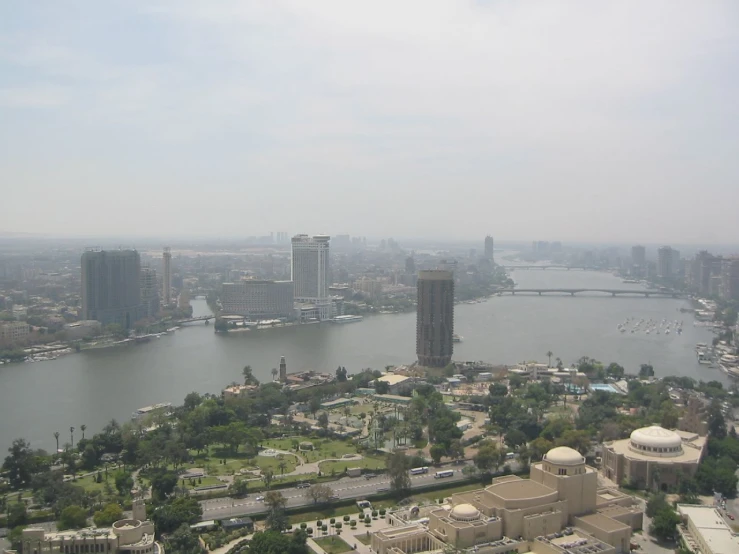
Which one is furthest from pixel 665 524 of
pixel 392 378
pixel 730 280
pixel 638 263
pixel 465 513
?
pixel 638 263

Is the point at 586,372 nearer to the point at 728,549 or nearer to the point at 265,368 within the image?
the point at 265,368

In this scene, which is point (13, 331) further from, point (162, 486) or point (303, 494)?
point (303, 494)

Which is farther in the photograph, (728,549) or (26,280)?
(26,280)

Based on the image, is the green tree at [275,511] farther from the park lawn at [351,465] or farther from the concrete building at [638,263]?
the concrete building at [638,263]

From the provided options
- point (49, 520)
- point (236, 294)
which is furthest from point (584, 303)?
point (49, 520)

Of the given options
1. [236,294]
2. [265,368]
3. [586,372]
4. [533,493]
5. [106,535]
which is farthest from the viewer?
[236,294]

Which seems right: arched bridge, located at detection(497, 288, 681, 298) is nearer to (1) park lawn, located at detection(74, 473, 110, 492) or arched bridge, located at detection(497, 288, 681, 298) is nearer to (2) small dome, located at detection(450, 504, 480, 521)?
(1) park lawn, located at detection(74, 473, 110, 492)

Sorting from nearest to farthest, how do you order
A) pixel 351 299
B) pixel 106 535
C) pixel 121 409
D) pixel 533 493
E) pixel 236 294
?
pixel 106 535 < pixel 533 493 < pixel 121 409 < pixel 236 294 < pixel 351 299
